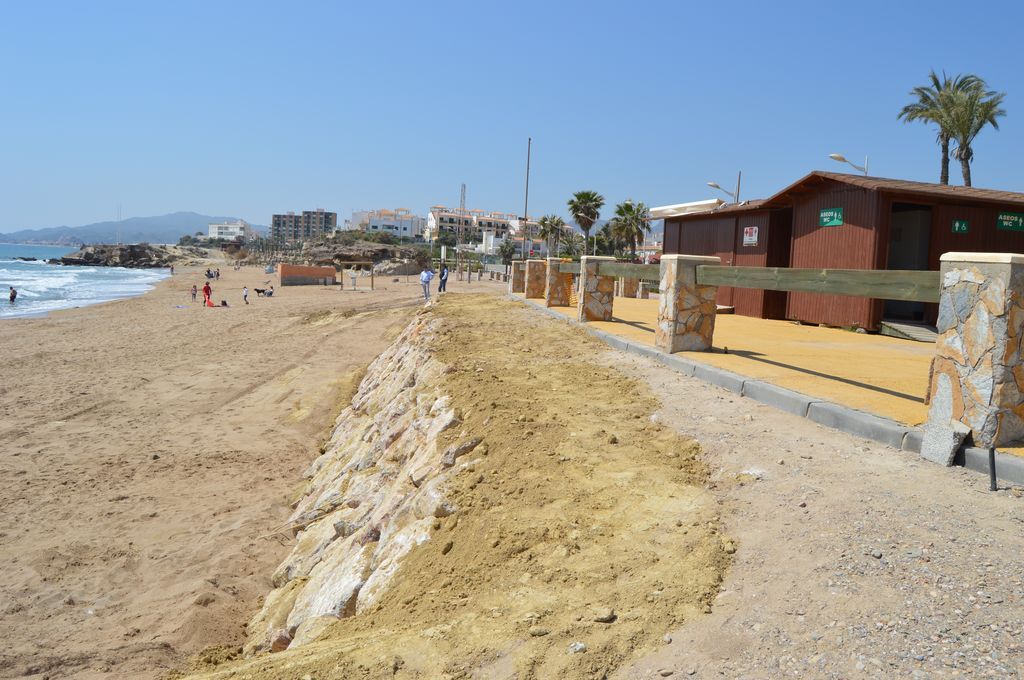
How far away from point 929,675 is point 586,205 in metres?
52.5

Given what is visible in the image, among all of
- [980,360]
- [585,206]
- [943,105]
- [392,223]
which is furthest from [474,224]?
[980,360]

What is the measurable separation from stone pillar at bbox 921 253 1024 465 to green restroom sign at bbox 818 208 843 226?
8.94 m

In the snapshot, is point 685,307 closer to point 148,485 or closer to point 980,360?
point 980,360

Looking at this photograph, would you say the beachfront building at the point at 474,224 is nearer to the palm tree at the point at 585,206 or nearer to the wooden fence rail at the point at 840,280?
the palm tree at the point at 585,206

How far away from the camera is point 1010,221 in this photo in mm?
12883

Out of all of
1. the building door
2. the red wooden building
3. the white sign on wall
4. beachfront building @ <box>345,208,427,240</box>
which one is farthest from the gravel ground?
beachfront building @ <box>345,208,427,240</box>

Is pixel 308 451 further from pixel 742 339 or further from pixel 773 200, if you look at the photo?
pixel 773 200

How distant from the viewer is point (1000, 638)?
99.3 inches

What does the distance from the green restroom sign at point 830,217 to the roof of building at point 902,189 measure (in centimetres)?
55

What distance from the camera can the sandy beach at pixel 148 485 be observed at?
590 centimetres

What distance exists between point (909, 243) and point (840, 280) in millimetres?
9763

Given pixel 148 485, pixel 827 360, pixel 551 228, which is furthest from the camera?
pixel 551 228

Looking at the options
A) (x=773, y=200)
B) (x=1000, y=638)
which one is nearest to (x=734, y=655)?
(x=1000, y=638)

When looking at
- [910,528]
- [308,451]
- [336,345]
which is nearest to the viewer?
[910,528]
